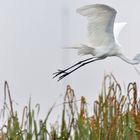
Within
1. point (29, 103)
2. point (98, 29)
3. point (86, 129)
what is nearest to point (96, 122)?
point (86, 129)

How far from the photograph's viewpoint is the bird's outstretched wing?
5.43 m

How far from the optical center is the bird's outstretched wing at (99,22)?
17.8 feet

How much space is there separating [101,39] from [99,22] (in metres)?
0.29

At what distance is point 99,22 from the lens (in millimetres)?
5848

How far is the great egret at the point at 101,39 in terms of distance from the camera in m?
5.62

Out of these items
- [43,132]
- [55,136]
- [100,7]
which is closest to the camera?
[55,136]

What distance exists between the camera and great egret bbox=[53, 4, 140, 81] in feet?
18.4

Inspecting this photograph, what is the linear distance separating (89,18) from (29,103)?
281cm

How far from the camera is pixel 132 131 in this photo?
9.16 feet

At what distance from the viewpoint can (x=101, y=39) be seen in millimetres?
6086

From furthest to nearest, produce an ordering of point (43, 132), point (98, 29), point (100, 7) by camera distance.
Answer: point (98, 29)
point (100, 7)
point (43, 132)

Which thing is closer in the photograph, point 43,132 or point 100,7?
point 43,132

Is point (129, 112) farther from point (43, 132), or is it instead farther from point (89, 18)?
point (89, 18)

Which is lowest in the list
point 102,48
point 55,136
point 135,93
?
point 55,136
